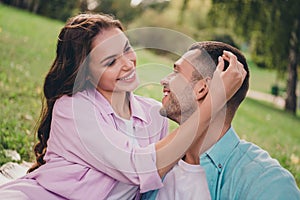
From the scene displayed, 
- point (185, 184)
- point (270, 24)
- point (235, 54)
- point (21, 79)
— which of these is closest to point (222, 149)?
point (185, 184)

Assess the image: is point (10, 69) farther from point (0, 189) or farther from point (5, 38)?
point (0, 189)

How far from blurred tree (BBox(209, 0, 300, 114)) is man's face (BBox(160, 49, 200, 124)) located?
12066 millimetres

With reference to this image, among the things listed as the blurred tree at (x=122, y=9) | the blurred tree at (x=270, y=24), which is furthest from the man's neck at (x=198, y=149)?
the blurred tree at (x=122, y=9)

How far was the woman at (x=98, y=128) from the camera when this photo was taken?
8.17 ft

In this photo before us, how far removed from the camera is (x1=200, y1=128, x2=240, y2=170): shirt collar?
2.50m

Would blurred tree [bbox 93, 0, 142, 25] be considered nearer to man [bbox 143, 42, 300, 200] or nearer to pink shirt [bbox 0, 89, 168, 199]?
pink shirt [bbox 0, 89, 168, 199]

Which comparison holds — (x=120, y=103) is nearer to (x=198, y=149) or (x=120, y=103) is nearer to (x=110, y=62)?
(x=110, y=62)

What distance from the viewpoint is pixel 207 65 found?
8.74ft

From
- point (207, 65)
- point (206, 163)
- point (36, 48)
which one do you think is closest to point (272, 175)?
point (206, 163)

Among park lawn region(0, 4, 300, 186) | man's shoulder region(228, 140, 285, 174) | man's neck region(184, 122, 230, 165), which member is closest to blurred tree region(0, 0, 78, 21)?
park lawn region(0, 4, 300, 186)

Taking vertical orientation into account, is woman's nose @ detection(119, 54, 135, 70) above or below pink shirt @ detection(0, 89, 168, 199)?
above

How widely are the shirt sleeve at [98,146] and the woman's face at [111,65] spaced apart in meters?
0.14

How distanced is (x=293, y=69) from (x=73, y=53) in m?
13.5

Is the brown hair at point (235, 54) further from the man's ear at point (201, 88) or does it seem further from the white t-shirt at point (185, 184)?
the white t-shirt at point (185, 184)
